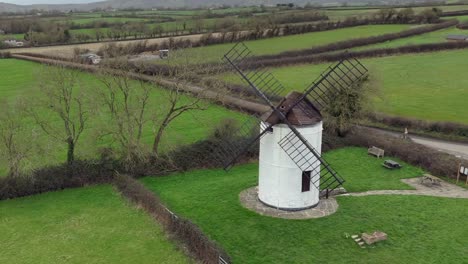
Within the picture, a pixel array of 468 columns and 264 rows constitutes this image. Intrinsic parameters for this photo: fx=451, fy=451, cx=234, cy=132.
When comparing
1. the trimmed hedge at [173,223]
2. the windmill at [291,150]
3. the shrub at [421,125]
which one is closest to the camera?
the trimmed hedge at [173,223]

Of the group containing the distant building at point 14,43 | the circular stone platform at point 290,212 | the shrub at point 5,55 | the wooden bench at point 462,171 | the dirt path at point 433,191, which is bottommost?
the dirt path at point 433,191

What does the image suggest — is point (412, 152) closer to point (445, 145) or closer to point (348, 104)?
point (348, 104)

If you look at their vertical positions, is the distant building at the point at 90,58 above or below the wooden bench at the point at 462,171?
above

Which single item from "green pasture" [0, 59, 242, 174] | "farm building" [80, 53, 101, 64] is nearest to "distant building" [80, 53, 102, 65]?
"farm building" [80, 53, 101, 64]

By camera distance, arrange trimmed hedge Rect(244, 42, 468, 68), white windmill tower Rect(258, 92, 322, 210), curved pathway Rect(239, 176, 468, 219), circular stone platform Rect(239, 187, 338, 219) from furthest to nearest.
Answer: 1. trimmed hedge Rect(244, 42, 468, 68)
2. curved pathway Rect(239, 176, 468, 219)
3. circular stone platform Rect(239, 187, 338, 219)
4. white windmill tower Rect(258, 92, 322, 210)

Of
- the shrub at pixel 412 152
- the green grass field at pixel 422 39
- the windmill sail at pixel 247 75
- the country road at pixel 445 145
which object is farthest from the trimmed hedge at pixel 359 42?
the windmill sail at pixel 247 75

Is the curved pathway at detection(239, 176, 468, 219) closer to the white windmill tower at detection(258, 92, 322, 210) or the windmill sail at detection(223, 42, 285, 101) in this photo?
the white windmill tower at detection(258, 92, 322, 210)

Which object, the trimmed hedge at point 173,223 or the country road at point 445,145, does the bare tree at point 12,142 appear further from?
the country road at point 445,145

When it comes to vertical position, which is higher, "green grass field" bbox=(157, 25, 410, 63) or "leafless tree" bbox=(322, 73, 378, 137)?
"green grass field" bbox=(157, 25, 410, 63)
